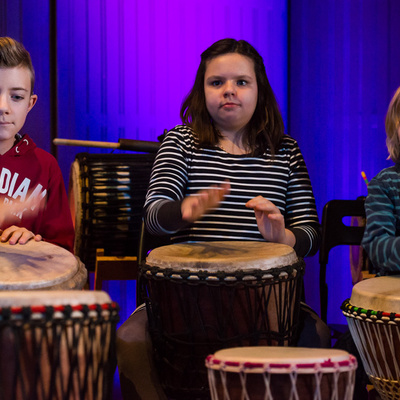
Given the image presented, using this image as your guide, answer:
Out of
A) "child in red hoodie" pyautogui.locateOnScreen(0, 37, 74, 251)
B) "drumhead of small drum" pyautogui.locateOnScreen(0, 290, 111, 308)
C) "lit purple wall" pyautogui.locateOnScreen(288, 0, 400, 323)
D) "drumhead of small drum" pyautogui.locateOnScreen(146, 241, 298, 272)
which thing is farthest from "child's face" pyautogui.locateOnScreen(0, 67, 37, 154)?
"lit purple wall" pyautogui.locateOnScreen(288, 0, 400, 323)

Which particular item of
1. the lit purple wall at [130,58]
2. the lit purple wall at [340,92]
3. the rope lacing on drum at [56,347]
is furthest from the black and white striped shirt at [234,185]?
the lit purple wall at [340,92]

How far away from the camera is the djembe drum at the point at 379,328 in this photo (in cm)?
160

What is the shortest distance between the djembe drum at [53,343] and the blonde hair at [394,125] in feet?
4.08

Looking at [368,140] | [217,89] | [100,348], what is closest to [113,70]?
[217,89]

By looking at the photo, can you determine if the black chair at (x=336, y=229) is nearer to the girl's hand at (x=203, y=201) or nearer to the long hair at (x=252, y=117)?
the long hair at (x=252, y=117)

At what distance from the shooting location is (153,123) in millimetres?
3193

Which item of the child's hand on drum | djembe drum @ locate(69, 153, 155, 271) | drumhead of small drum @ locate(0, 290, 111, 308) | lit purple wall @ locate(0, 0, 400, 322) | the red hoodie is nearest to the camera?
drumhead of small drum @ locate(0, 290, 111, 308)

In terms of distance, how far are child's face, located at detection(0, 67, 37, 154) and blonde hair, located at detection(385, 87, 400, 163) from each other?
1204 millimetres

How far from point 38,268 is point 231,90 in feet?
3.01

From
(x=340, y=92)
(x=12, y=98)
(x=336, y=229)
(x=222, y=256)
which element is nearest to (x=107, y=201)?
(x=12, y=98)

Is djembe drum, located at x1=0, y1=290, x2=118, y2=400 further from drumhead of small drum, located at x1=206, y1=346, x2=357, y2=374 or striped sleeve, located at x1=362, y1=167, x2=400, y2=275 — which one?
striped sleeve, located at x1=362, y1=167, x2=400, y2=275

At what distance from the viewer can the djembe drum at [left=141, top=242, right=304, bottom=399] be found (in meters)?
1.61

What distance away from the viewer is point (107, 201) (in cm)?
263

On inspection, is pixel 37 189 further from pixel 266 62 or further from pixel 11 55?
pixel 266 62
